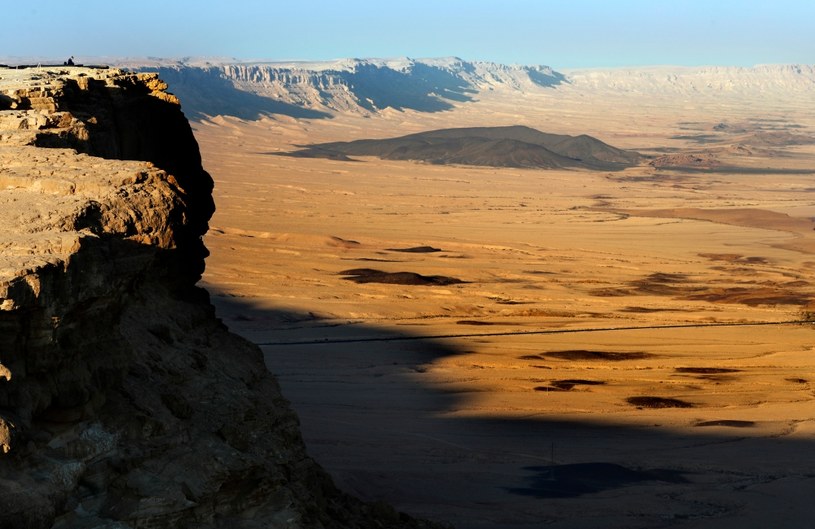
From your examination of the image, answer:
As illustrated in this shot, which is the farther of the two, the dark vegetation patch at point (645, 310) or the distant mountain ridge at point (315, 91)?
the distant mountain ridge at point (315, 91)

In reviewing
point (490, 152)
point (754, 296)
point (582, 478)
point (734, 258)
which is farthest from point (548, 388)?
point (490, 152)

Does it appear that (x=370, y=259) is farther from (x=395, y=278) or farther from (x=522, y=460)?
(x=522, y=460)

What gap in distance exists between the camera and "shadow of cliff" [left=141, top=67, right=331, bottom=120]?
9781cm

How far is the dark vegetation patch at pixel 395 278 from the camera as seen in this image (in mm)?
25011

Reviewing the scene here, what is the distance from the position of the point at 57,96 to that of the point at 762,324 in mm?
16051

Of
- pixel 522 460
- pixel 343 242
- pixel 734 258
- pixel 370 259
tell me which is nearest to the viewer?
pixel 522 460

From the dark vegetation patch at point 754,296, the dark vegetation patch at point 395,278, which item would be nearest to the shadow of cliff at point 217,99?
the dark vegetation patch at point 395,278

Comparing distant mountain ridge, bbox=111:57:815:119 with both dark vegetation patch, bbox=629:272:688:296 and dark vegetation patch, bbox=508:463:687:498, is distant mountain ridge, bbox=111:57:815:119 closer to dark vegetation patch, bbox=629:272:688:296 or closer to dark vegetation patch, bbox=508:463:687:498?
dark vegetation patch, bbox=629:272:688:296

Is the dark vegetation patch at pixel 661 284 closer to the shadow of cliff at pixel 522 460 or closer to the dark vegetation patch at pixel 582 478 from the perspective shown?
the shadow of cliff at pixel 522 460

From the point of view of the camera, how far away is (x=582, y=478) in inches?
451

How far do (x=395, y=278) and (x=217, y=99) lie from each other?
83.6 meters

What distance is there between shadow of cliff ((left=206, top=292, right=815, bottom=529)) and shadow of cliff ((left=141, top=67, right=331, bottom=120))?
262 ft

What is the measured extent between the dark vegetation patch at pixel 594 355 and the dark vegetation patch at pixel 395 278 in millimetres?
7491

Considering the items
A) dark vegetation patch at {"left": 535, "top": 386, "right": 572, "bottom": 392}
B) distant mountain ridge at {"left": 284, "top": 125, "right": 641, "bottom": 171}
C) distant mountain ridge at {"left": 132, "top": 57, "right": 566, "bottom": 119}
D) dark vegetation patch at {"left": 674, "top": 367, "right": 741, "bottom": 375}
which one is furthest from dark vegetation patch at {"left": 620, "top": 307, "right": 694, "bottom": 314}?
distant mountain ridge at {"left": 132, "top": 57, "right": 566, "bottom": 119}
